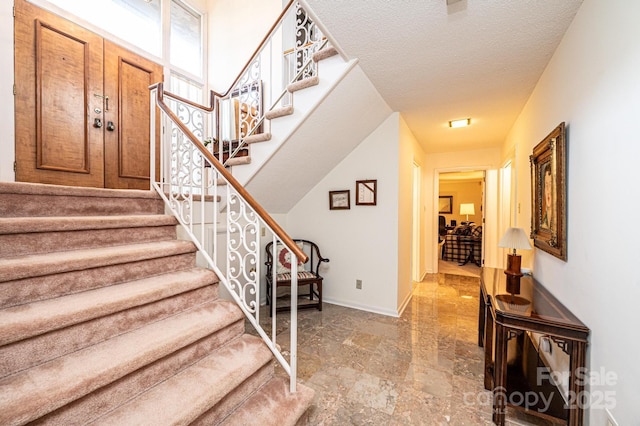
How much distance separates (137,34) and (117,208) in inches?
109

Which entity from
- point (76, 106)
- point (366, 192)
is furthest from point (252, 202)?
point (76, 106)

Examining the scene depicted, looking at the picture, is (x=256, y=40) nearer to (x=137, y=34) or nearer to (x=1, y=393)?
(x=137, y=34)

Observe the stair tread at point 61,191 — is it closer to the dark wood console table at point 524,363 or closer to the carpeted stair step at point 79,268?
the carpeted stair step at point 79,268

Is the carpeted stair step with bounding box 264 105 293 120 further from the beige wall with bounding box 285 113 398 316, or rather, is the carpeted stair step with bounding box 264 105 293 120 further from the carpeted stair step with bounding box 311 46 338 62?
the beige wall with bounding box 285 113 398 316

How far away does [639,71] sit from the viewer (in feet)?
3.30

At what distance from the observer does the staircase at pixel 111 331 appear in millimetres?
1075

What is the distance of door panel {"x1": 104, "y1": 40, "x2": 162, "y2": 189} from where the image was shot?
9.98ft

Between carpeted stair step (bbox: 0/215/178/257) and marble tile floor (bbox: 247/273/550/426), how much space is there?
1.52 m

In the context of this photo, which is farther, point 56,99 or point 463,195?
point 463,195

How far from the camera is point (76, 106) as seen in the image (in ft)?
9.07

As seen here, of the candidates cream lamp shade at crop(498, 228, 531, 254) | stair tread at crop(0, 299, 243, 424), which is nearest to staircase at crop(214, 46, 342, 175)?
stair tread at crop(0, 299, 243, 424)

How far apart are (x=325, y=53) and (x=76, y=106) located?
107 inches

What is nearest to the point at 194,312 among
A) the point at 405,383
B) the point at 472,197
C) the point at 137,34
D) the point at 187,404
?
the point at 187,404

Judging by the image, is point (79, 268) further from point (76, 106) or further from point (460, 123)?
point (460, 123)
